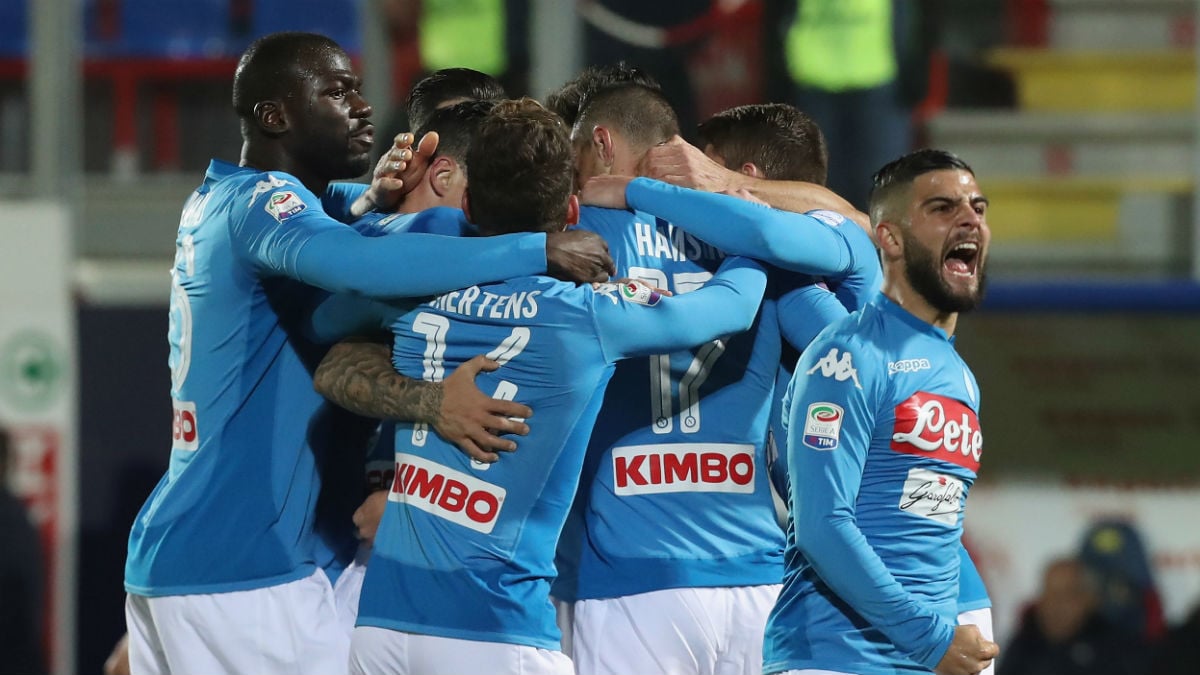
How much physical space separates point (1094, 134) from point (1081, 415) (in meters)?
1.30

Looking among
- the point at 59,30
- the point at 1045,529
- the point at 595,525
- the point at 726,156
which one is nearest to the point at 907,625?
the point at 595,525

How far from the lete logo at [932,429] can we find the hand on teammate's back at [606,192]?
28.1 inches

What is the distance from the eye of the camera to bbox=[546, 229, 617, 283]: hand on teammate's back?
113 inches

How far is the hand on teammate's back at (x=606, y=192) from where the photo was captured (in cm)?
325

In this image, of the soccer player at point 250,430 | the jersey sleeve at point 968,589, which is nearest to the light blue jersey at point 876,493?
the jersey sleeve at point 968,589

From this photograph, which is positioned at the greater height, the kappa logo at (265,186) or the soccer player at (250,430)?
the kappa logo at (265,186)

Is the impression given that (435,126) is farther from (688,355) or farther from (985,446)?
(985,446)

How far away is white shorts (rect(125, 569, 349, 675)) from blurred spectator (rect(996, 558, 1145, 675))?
4.68m

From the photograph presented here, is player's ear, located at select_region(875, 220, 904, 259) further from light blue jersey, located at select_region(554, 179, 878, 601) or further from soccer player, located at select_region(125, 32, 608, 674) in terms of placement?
soccer player, located at select_region(125, 32, 608, 674)

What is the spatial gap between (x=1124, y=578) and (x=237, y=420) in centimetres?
532

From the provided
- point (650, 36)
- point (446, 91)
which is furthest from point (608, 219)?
point (650, 36)

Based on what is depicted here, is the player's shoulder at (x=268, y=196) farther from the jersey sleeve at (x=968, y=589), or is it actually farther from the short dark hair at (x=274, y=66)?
the jersey sleeve at (x=968, y=589)

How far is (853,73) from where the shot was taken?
22.5 ft

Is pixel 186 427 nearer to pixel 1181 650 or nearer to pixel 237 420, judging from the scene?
pixel 237 420
